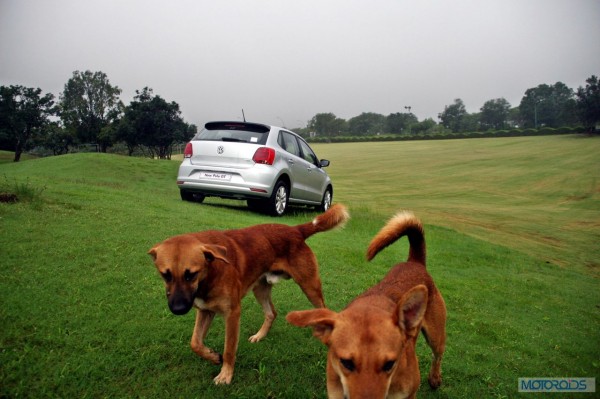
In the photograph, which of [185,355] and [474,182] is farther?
[474,182]

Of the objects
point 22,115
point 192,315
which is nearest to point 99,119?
point 22,115

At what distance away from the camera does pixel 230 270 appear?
3.33m

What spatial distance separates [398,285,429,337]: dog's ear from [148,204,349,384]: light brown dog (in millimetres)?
1342

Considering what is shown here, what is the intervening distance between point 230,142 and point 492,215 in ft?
40.2

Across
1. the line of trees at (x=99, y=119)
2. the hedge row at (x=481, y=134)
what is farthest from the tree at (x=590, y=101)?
the hedge row at (x=481, y=134)

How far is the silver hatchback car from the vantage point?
32.4 ft

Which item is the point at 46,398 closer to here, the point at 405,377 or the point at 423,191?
the point at 405,377

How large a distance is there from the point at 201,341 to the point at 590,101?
65.2 metres

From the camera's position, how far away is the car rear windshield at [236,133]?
10.1 m

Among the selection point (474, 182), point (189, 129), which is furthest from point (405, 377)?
point (189, 129)

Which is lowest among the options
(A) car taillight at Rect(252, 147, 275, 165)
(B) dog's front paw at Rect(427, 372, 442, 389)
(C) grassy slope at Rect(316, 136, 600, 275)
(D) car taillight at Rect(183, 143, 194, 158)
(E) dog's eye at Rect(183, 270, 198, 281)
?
(C) grassy slope at Rect(316, 136, 600, 275)

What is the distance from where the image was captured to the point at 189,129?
5528cm

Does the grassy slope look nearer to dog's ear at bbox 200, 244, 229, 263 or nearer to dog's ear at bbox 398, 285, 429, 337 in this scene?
dog's ear at bbox 398, 285, 429, 337

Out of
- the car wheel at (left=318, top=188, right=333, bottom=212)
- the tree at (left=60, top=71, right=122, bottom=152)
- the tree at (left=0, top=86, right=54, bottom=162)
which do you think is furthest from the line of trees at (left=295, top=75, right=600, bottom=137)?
the car wheel at (left=318, top=188, right=333, bottom=212)
